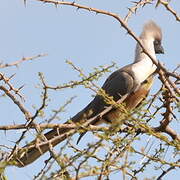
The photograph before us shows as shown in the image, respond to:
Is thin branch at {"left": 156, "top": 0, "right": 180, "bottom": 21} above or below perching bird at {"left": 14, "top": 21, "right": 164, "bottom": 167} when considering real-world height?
below

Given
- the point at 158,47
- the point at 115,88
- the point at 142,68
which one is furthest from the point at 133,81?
the point at 158,47

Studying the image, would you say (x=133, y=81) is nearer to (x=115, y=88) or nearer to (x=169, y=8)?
(x=115, y=88)

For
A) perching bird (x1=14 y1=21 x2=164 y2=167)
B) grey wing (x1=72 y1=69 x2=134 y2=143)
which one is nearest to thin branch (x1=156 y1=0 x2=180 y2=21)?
perching bird (x1=14 y1=21 x2=164 y2=167)

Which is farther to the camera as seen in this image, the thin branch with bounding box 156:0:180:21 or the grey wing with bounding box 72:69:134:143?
the grey wing with bounding box 72:69:134:143

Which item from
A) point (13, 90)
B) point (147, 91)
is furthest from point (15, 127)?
point (147, 91)

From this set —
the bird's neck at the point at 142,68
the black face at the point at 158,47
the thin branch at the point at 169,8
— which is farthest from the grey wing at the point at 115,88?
the thin branch at the point at 169,8

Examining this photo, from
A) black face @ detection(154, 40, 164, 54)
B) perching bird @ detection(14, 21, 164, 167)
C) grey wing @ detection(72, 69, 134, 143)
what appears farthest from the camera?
black face @ detection(154, 40, 164, 54)

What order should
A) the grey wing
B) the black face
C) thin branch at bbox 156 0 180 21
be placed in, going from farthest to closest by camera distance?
the black face → the grey wing → thin branch at bbox 156 0 180 21

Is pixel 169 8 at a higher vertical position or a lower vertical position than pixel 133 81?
lower

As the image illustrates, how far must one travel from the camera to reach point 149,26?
691 cm

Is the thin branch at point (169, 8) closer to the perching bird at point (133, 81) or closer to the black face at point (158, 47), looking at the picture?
the perching bird at point (133, 81)

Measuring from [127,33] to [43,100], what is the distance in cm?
78

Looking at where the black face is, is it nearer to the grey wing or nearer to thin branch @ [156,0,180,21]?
the grey wing

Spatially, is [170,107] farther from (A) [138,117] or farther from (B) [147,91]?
(B) [147,91]
